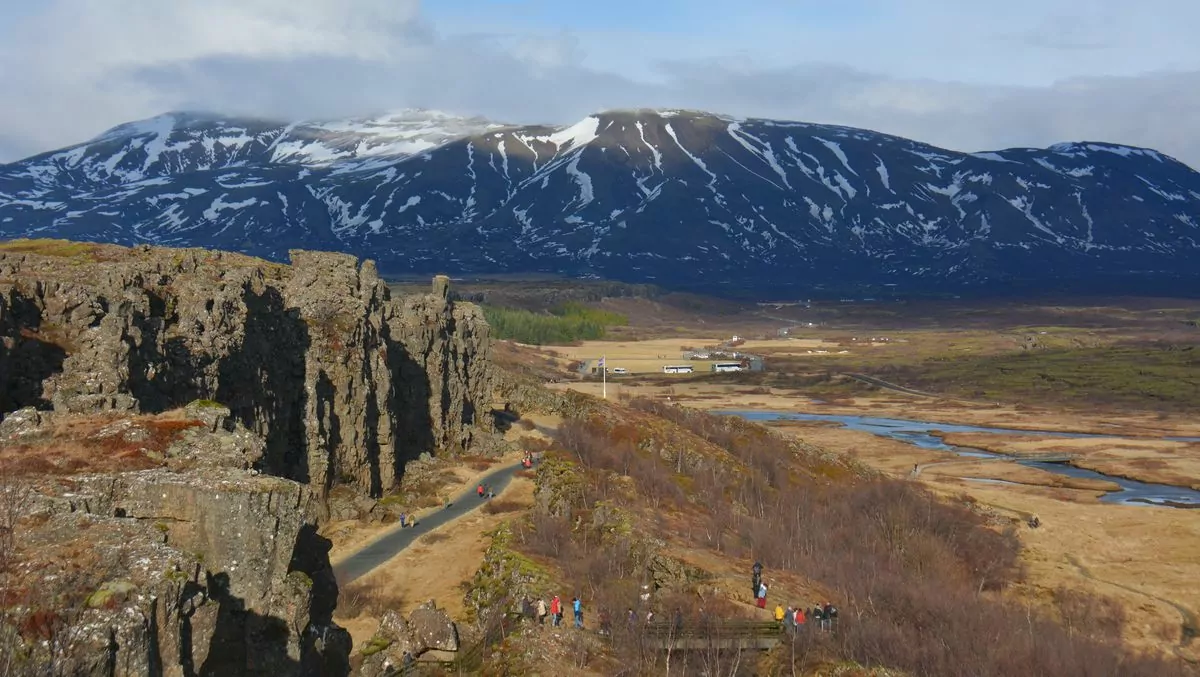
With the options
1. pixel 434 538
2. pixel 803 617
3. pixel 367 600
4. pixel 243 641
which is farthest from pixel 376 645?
pixel 434 538

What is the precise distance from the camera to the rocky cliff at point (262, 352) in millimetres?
28422

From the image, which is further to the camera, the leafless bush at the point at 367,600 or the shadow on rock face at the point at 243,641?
the leafless bush at the point at 367,600

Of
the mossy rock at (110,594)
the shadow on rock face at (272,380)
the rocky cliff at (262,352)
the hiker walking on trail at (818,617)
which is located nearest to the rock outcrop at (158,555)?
the mossy rock at (110,594)

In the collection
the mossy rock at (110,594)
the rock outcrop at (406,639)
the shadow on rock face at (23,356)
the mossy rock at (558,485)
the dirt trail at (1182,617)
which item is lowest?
the dirt trail at (1182,617)

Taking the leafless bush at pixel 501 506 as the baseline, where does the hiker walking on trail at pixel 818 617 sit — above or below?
above

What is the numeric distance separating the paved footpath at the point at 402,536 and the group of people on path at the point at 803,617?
1545 cm

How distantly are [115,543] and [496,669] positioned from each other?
14.1m

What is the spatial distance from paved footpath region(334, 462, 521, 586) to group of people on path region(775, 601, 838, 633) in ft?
50.7

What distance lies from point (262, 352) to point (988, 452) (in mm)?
91164

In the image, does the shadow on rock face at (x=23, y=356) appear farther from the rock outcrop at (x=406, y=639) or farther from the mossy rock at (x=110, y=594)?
the mossy rock at (x=110, y=594)

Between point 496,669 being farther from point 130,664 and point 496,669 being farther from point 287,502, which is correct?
point 130,664

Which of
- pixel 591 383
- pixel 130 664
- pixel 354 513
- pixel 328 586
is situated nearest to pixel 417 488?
pixel 354 513

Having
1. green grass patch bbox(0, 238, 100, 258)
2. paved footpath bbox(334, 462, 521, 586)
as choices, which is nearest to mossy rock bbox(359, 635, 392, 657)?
paved footpath bbox(334, 462, 521, 586)

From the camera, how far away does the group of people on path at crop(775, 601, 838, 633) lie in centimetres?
3136
